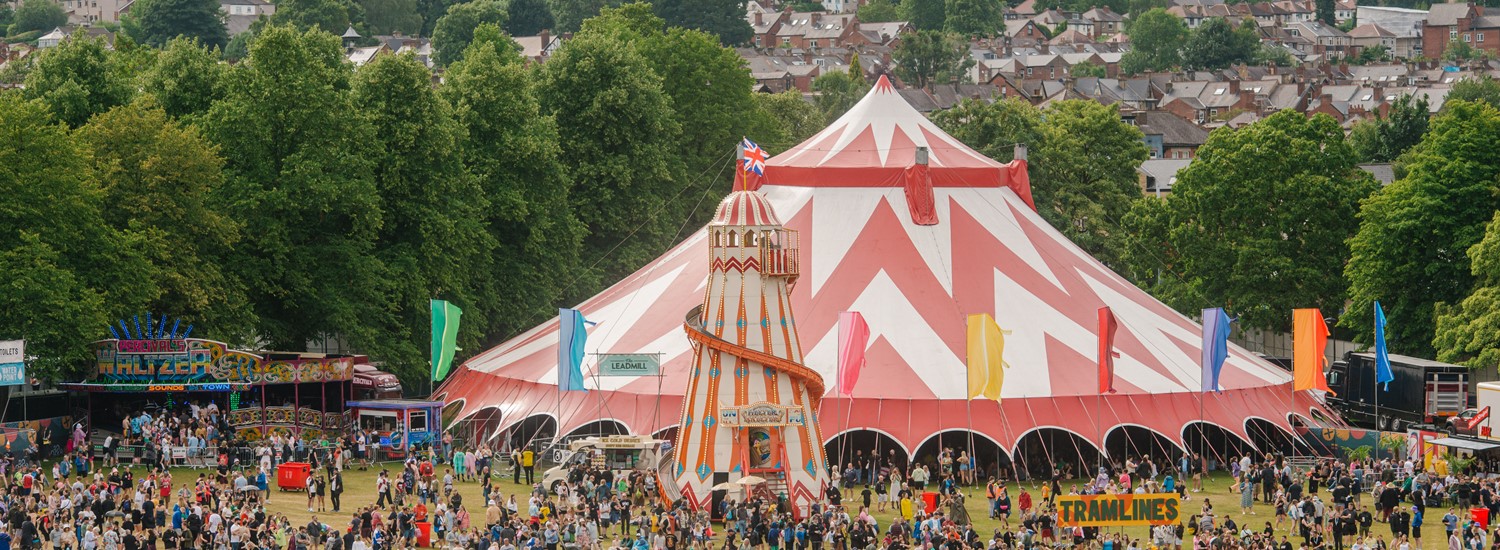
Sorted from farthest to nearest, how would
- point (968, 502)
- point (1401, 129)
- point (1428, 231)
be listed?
point (1401, 129) < point (1428, 231) < point (968, 502)

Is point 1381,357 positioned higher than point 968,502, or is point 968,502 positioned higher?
point 1381,357

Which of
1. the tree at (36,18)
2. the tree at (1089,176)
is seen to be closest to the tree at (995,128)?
the tree at (1089,176)

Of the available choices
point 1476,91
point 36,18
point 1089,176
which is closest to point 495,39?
point 1089,176

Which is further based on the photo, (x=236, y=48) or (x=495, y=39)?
(x=236, y=48)

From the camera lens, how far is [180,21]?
140m

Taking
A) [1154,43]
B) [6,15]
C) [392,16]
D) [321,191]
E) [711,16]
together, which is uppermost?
[6,15]

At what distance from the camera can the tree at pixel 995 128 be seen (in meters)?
65.4

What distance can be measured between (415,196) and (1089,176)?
2307 centimetres

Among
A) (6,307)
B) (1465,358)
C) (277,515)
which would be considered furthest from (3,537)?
(1465,358)

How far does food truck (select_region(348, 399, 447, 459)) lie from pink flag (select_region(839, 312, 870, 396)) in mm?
9188

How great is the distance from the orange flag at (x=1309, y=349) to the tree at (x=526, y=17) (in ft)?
420

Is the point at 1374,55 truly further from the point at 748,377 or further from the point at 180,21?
the point at 748,377

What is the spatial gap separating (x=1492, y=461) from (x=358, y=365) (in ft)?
75.2

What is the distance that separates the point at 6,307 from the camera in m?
43.0
